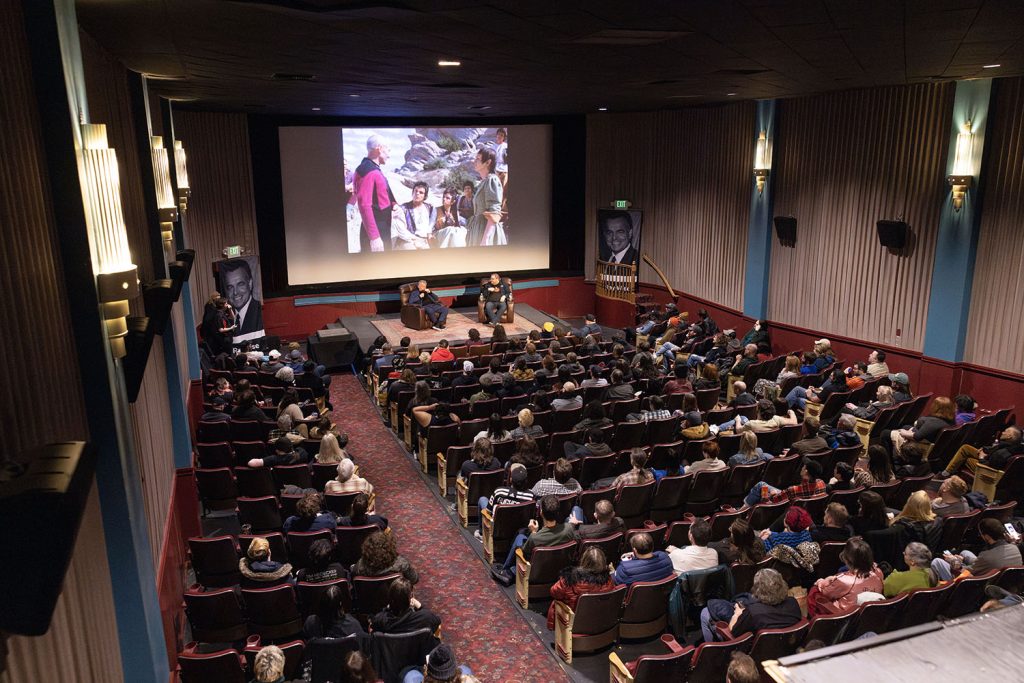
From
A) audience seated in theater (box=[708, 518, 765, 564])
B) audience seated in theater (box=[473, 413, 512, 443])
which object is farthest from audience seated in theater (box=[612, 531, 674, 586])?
audience seated in theater (box=[473, 413, 512, 443])

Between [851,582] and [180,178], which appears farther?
[180,178]

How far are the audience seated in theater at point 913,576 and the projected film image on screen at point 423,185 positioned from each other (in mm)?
13660

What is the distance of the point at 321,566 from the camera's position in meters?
5.14

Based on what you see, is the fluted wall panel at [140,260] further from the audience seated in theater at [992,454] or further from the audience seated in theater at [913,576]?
the audience seated in theater at [992,454]

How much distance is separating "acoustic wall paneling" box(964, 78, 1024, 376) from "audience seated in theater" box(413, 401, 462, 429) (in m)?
7.44

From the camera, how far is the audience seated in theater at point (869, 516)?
568 centimetres

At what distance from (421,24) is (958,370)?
942 cm

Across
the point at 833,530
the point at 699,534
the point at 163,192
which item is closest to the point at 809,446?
the point at 833,530

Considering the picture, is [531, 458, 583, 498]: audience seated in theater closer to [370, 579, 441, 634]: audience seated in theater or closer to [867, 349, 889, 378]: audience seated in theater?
[370, 579, 441, 634]: audience seated in theater

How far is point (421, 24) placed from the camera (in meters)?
4.89

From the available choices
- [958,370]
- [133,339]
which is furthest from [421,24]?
[958,370]

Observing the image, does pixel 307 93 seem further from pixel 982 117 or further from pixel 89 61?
pixel 982 117

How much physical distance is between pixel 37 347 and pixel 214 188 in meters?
13.3

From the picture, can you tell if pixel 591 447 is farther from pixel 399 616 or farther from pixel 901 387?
pixel 901 387
